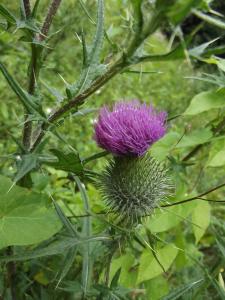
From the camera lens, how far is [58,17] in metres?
3.41

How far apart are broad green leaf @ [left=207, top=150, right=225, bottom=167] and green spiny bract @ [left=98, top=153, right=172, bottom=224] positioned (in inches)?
9.0

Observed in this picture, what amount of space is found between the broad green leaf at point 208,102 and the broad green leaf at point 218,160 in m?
0.12

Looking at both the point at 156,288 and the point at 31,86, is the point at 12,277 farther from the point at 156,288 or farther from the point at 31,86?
the point at 31,86

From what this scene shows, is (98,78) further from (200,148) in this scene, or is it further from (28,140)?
(200,148)

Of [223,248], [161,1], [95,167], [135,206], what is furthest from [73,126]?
[161,1]

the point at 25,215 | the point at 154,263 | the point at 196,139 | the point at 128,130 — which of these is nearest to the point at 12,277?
the point at 25,215

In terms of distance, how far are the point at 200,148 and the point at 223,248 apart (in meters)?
0.49

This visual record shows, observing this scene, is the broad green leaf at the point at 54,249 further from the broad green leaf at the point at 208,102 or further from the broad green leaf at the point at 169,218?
the broad green leaf at the point at 208,102

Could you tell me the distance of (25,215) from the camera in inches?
48.7

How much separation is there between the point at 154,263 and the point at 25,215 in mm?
428

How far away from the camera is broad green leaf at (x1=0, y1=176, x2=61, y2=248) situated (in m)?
1.19

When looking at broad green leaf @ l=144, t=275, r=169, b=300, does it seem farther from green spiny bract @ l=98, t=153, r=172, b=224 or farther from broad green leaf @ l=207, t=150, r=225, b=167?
broad green leaf @ l=207, t=150, r=225, b=167

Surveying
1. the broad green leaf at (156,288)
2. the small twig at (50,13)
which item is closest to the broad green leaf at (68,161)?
the small twig at (50,13)

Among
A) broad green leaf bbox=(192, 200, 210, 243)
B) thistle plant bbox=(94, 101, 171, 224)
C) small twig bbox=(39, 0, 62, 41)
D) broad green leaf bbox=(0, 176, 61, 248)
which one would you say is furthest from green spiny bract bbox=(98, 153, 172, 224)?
small twig bbox=(39, 0, 62, 41)
